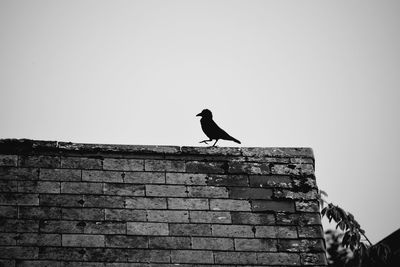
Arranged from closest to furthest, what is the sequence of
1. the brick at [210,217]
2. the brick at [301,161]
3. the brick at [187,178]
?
the brick at [210,217]
the brick at [187,178]
the brick at [301,161]

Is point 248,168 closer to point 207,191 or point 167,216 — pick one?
point 207,191

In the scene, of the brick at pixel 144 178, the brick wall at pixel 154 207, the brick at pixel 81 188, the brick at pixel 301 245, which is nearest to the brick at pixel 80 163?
the brick wall at pixel 154 207

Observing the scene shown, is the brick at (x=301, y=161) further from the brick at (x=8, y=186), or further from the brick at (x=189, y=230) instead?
the brick at (x=8, y=186)

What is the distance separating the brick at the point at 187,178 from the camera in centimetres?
479

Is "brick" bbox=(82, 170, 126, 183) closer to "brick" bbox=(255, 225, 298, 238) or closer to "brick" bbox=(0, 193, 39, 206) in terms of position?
"brick" bbox=(0, 193, 39, 206)

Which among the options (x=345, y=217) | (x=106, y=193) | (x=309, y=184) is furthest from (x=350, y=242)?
(x=106, y=193)

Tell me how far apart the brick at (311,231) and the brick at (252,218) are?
27cm

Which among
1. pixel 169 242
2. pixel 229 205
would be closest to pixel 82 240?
pixel 169 242

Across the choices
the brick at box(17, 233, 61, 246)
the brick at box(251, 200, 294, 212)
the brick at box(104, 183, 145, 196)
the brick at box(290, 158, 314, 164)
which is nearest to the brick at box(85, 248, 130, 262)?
the brick at box(17, 233, 61, 246)

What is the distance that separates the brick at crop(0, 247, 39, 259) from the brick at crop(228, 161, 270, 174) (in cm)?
194

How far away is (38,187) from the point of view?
4.51 m

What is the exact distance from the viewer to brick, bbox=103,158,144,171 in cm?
477

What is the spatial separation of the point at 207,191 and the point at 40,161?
1576 millimetres

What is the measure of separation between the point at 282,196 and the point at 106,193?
5.43ft
